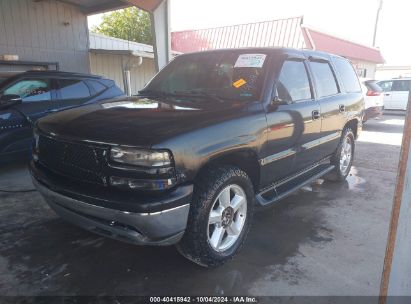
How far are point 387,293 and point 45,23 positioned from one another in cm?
1023

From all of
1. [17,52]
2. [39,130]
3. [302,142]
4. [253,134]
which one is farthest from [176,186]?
[17,52]

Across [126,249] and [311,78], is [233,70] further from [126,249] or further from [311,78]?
[126,249]

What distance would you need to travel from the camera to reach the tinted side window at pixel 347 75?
5.01m

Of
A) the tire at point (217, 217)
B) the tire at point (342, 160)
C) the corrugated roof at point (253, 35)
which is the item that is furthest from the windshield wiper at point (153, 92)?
the corrugated roof at point (253, 35)

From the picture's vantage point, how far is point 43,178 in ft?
9.38

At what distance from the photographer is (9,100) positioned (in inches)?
203

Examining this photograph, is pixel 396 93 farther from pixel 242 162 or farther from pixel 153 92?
pixel 242 162

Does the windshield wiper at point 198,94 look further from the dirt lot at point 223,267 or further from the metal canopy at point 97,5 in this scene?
the metal canopy at point 97,5

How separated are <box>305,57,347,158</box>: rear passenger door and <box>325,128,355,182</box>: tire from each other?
9.4 inches

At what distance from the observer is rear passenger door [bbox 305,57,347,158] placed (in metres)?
4.23

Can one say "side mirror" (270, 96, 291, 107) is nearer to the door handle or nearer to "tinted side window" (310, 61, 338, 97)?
the door handle

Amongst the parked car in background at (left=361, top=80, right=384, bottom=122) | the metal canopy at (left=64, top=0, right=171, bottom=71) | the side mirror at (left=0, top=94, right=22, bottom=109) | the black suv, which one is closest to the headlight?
the black suv

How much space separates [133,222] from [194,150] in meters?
0.65

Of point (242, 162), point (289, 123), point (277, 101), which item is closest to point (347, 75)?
point (289, 123)
